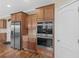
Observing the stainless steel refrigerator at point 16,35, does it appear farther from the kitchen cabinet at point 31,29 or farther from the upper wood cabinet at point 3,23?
the upper wood cabinet at point 3,23

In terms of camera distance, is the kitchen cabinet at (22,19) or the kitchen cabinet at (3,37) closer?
the kitchen cabinet at (22,19)

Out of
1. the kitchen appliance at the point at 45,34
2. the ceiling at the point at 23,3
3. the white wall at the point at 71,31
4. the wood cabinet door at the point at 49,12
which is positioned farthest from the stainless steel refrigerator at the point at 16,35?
the white wall at the point at 71,31

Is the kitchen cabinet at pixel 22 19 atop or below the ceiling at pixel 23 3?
below

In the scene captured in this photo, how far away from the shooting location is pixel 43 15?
5480mm

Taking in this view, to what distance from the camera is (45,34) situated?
209 inches

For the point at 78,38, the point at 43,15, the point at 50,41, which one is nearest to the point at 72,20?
the point at 78,38

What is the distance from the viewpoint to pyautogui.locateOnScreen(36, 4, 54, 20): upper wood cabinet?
515 cm

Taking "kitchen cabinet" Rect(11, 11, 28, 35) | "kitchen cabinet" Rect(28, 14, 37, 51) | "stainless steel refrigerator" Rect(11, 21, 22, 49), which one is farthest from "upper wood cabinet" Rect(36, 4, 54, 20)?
"stainless steel refrigerator" Rect(11, 21, 22, 49)

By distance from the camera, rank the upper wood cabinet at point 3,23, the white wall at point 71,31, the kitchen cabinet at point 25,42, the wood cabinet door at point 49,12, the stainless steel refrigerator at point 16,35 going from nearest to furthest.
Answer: the white wall at point 71,31 < the wood cabinet door at point 49,12 < the kitchen cabinet at point 25,42 < the stainless steel refrigerator at point 16,35 < the upper wood cabinet at point 3,23

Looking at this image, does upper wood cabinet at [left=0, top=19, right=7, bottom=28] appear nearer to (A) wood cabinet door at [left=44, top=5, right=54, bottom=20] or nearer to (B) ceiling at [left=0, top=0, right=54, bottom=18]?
(B) ceiling at [left=0, top=0, right=54, bottom=18]

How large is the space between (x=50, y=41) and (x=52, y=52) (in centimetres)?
47

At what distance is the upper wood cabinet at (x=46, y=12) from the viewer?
16.9 ft

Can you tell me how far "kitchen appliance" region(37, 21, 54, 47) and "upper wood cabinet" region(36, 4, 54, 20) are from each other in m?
0.22

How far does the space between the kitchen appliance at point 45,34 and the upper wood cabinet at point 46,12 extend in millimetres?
222
